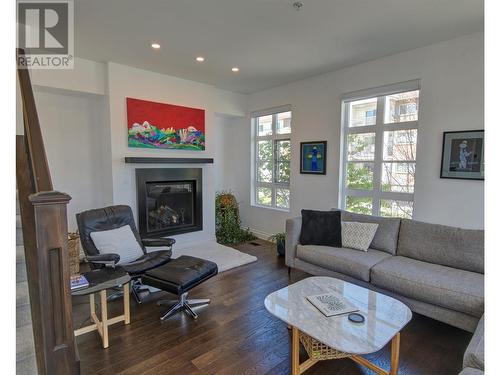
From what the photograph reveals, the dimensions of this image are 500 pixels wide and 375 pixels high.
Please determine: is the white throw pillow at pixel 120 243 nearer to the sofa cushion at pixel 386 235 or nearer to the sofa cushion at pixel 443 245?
the sofa cushion at pixel 386 235

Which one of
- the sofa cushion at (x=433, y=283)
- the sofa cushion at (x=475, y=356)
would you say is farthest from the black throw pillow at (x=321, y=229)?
the sofa cushion at (x=475, y=356)

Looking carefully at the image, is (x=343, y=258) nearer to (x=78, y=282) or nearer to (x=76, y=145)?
(x=78, y=282)

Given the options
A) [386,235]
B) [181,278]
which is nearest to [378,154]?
[386,235]

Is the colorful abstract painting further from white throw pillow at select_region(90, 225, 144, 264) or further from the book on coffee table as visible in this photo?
the book on coffee table

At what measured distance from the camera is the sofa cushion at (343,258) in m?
2.78

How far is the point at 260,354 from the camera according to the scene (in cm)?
210

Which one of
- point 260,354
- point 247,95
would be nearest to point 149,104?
point 247,95

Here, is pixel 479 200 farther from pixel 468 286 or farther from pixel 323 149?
pixel 323 149

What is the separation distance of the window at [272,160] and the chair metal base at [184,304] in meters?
2.74

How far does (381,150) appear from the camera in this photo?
148 inches

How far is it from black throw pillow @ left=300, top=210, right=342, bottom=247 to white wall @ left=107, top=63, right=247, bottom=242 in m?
2.17

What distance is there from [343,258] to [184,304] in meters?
1.74

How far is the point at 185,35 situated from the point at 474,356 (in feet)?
11.6

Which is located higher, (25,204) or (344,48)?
(344,48)
